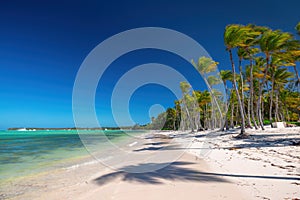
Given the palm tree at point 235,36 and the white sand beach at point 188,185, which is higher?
the palm tree at point 235,36

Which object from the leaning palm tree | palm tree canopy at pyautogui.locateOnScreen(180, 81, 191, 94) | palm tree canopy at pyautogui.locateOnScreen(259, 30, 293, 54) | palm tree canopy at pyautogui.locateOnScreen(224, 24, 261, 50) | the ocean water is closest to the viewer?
the ocean water

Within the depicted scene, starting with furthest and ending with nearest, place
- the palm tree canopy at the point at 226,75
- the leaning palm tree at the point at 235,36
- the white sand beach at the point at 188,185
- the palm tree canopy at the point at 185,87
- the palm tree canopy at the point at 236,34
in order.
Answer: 1. the palm tree canopy at the point at 185,87
2. the palm tree canopy at the point at 226,75
3. the palm tree canopy at the point at 236,34
4. the leaning palm tree at the point at 235,36
5. the white sand beach at the point at 188,185

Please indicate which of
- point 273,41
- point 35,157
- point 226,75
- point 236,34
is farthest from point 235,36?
point 35,157

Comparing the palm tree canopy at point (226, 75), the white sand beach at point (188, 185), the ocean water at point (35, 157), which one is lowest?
the ocean water at point (35, 157)

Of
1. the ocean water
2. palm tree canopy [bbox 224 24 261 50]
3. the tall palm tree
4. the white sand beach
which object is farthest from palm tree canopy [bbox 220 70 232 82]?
the white sand beach

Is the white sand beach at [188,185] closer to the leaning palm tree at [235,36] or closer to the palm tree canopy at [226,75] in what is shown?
the leaning palm tree at [235,36]

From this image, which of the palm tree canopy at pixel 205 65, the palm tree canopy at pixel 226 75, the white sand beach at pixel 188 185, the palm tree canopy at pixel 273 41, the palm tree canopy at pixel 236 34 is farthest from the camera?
the palm tree canopy at pixel 205 65

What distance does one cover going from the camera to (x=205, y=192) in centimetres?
420

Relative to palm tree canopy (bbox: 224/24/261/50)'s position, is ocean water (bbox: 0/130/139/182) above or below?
below

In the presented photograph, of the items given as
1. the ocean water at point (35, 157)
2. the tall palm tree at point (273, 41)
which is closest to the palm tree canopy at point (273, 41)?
the tall palm tree at point (273, 41)

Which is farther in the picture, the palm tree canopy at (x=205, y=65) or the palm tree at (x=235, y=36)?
the palm tree canopy at (x=205, y=65)

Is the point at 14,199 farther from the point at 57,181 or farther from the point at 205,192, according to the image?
the point at 205,192

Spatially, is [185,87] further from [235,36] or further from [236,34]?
[236,34]

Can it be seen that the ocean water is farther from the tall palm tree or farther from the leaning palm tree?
the tall palm tree
